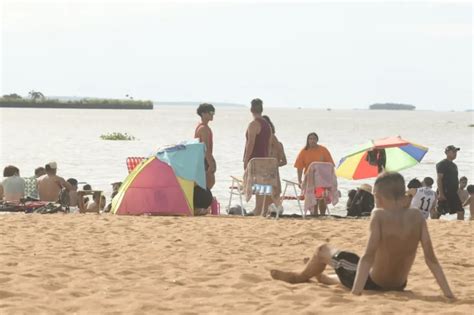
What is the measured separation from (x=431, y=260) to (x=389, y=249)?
29 centimetres

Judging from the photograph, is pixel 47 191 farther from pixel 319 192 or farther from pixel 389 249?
pixel 389 249

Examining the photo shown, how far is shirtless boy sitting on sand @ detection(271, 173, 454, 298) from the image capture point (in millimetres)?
5949

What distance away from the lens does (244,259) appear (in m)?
7.89

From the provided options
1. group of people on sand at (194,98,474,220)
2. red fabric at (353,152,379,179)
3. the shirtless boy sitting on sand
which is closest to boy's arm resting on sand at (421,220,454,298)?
the shirtless boy sitting on sand

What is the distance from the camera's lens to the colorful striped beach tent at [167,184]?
12.2 meters

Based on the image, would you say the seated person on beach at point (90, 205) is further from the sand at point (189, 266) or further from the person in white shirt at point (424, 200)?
the person in white shirt at point (424, 200)

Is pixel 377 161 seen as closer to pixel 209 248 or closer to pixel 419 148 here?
pixel 419 148

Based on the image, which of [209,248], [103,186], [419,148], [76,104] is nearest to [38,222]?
[209,248]

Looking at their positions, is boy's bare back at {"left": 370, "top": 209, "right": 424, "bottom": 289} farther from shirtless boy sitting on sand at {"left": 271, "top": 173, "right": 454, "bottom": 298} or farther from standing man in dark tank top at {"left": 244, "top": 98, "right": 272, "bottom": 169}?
standing man in dark tank top at {"left": 244, "top": 98, "right": 272, "bottom": 169}

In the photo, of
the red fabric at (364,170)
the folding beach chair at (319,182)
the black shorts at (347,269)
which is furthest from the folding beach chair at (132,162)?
the black shorts at (347,269)

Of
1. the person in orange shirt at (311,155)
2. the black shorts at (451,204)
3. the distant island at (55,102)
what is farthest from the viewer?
the distant island at (55,102)

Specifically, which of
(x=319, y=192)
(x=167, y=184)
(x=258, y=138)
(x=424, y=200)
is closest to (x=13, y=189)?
(x=167, y=184)

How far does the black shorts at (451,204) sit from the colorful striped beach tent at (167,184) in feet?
11.8

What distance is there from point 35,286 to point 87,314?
910mm
